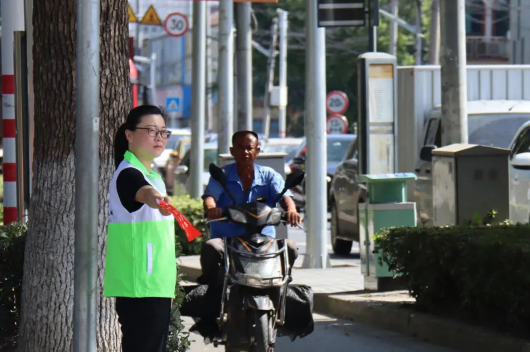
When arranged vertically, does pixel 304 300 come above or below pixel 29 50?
below

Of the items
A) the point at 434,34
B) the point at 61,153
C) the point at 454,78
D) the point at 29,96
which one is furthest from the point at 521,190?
the point at 434,34

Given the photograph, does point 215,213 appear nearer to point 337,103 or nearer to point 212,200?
point 212,200

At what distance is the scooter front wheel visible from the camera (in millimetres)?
6930

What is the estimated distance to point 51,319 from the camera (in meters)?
6.63

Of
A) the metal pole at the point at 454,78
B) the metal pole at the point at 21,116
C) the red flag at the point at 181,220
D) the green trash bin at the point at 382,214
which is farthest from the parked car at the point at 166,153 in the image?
the red flag at the point at 181,220

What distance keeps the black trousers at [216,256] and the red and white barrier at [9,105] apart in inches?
102

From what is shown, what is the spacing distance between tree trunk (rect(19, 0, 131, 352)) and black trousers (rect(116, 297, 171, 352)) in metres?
1.27

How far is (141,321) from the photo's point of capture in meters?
5.29

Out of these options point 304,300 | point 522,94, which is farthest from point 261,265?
point 522,94

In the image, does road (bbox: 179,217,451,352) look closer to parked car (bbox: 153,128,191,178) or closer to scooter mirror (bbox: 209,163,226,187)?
scooter mirror (bbox: 209,163,226,187)

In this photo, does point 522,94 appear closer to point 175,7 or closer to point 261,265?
point 261,265

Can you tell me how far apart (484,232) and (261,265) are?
2.33 meters

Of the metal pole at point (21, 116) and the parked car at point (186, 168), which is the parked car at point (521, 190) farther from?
the parked car at point (186, 168)

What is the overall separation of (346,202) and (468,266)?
7349 millimetres
